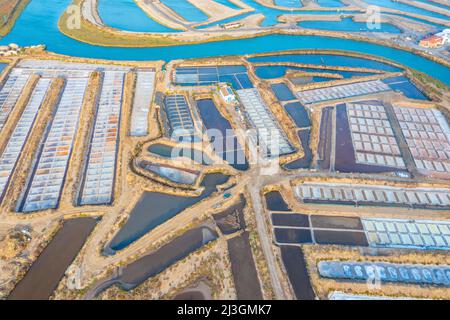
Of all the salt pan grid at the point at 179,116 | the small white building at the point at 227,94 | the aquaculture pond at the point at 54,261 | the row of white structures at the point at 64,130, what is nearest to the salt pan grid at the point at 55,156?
the row of white structures at the point at 64,130

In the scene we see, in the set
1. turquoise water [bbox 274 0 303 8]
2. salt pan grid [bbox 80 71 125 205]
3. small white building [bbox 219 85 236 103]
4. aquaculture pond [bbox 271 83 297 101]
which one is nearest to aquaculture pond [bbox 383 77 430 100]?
aquaculture pond [bbox 271 83 297 101]

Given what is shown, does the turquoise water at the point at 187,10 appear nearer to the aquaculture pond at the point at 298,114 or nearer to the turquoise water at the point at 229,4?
the turquoise water at the point at 229,4

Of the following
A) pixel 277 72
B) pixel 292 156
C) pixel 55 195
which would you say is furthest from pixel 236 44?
pixel 55 195

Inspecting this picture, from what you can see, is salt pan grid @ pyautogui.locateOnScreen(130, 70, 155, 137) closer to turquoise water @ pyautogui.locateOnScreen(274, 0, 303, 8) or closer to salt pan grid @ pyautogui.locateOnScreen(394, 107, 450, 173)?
salt pan grid @ pyautogui.locateOnScreen(394, 107, 450, 173)

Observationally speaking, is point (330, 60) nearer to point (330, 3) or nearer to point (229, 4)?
point (330, 3)

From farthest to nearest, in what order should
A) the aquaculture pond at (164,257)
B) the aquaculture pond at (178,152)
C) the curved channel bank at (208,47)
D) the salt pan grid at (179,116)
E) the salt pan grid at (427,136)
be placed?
the curved channel bank at (208,47), the salt pan grid at (179,116), the salt pan grid at (427,136), the aquaculture pond at (178,152), the aquaculture pond at (164,257)

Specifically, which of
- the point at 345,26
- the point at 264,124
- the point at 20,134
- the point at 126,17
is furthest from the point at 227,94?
the point at 126,17
